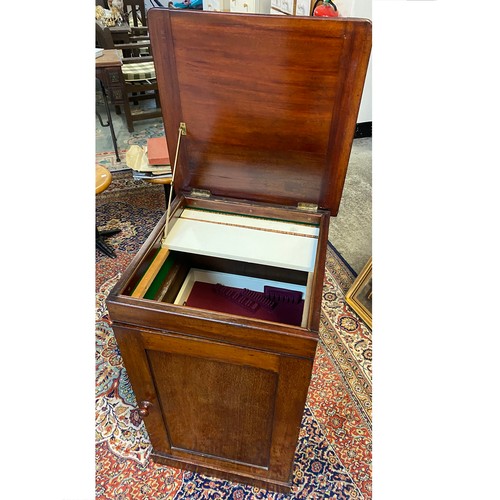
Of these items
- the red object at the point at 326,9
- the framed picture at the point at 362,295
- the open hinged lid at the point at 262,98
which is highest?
the red object at the point at 326,9

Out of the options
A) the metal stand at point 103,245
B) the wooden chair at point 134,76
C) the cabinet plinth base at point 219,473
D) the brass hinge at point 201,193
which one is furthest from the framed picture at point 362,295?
the wooden chair at point 134,76

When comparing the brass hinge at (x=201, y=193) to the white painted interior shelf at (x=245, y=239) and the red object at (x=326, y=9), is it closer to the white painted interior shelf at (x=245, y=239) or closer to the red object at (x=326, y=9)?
the white painted interior shelf at (x=245, y=239)

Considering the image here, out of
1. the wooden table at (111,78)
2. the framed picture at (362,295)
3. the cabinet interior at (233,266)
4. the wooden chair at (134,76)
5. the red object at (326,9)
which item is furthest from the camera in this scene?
the wooden chair at (134,76)

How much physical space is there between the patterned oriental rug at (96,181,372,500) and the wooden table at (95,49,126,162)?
153 cm

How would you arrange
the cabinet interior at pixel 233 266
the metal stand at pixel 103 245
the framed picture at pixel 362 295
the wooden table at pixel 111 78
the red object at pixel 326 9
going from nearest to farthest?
the cabinet interior at pixel 233 266 < the framed picture at pixel 362 295 < the metal stand at pixel 103 245 < the red object at pixel 326 9 < the wooden table at pixel 111 78

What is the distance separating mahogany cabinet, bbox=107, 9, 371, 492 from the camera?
89cm

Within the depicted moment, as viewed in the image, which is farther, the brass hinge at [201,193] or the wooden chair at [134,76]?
the wooden chair at [134,76]

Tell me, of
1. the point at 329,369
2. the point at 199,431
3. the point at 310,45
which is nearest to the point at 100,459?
the point at 199,431

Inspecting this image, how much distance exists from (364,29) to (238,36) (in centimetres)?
29

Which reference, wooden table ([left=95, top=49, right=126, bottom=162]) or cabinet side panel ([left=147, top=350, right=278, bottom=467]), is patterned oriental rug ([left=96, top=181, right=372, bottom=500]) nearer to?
cabinet side panel ([left=147, top=350, right=278, bottom=467])

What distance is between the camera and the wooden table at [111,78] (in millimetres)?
2926

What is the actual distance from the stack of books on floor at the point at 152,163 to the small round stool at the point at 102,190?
0.15 m

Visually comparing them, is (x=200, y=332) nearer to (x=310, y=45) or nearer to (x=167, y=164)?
(x=310, y=45)

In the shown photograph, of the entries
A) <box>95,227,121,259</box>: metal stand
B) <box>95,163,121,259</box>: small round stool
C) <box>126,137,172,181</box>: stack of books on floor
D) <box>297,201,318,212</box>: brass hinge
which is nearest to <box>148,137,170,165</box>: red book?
<box>126,137,172,181</box>: stack of books on floor
